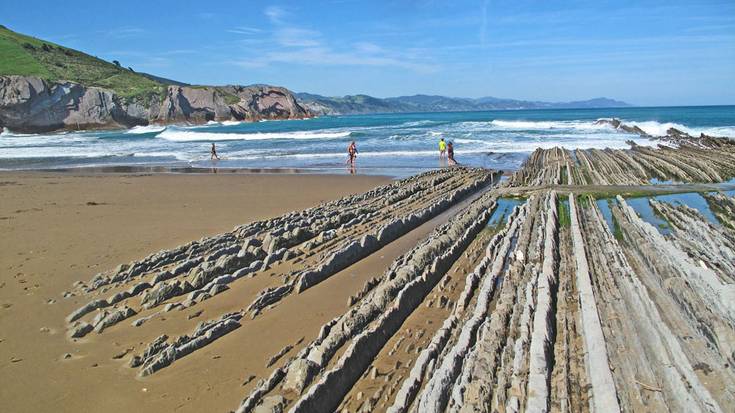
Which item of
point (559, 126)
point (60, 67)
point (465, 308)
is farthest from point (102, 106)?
point (465, 308)

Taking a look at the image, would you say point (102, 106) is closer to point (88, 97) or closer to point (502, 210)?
point (88, 97)

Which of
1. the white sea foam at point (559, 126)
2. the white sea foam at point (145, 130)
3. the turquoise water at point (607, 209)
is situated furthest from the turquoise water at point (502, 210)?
the white sea foam at point (145, 130)

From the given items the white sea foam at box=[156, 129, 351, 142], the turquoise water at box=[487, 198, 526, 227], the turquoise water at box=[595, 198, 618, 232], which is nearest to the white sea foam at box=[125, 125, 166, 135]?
the white sea foam at box=[156, 129, 351, 142]

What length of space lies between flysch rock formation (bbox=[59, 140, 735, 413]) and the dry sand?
9.8 inches

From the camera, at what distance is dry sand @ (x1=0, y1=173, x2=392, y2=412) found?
447cm

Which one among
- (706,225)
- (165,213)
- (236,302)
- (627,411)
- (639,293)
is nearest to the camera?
(627,411)

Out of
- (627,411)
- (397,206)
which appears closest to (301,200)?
(397,206)

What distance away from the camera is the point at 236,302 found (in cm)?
647

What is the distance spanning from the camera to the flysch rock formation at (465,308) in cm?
414

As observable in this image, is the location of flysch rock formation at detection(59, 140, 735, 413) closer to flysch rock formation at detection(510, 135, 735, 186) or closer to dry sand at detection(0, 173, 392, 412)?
dry sand at detection(0, 173, 392, 412)

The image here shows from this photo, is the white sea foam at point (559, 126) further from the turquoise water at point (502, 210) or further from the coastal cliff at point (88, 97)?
the coastal cliff at point (88, 97)

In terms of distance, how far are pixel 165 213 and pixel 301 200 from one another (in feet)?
12.3

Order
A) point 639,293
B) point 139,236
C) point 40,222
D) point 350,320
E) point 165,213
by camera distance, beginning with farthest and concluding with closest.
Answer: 1. point 165,213
2. point 40,222
3. point 139,236
4. point 639,293
5. point 350,320

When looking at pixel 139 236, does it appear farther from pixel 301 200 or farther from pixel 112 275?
pixel 301 200
